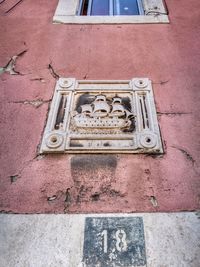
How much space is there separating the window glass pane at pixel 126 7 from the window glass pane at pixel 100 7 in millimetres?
122

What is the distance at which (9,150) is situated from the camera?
1.89 metres

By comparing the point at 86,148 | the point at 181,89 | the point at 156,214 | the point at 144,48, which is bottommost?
the point at 156,214

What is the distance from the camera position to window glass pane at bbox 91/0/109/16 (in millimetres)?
3312

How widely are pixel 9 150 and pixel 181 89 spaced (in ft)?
5.03

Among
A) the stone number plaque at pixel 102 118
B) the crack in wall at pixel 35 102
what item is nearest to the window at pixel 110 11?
the stone number plaque at pixel 102 118

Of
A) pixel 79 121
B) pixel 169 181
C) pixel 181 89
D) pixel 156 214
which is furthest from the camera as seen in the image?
pixel 181 89

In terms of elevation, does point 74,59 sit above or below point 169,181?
above

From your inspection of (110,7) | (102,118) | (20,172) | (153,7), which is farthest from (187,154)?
(110,7)

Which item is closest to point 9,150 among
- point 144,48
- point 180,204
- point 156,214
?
point 156,214

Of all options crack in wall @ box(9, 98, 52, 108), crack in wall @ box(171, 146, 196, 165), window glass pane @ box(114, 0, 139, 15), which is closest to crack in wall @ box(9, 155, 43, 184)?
crack in wall @ box(9, 98, 52, 108)

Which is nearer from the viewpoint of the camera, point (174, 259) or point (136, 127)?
point (174, 259)

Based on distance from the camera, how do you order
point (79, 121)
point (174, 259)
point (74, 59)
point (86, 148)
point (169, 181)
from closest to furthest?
point (174, 259) → point (169, 181) → point (86, 148) → point (79, 121) → point (74, 59)

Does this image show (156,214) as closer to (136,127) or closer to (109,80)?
(136,127)

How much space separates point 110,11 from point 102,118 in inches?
79.0
